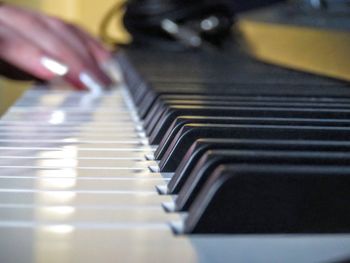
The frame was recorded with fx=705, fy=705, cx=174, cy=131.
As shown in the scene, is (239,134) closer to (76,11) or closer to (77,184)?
(77,184)

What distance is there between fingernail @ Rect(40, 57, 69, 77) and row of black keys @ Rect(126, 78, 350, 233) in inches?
13.1

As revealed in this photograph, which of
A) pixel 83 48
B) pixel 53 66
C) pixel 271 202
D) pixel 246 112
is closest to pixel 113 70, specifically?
pixel 83 48

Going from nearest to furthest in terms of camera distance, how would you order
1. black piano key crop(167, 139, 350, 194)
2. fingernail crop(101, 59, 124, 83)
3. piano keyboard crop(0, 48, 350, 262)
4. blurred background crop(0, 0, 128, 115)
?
1. piano keyboard crop(0, 48, 350, 262)
2. black piano key crop(167, 139, 350, 194)
3. fingernail crop(101, 59, 124, 83)
4. blurred background crop(0, 0, 128, 115)

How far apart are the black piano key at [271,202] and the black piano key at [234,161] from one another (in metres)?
0.03

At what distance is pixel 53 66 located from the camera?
93 centimetres

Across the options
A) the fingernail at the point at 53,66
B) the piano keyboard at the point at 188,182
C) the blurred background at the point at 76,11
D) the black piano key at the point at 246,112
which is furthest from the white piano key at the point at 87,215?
the blurred background at the point at 76,11

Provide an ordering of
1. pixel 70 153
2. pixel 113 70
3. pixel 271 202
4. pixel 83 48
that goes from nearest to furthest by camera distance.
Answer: pixel 271 202, pixel 70 153, pixel 83 48, pixel 113 70

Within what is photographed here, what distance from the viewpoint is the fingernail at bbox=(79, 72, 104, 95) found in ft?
3.25

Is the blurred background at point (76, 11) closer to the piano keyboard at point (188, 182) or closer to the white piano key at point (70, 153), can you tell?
the piano keyboard at point (188, 182)

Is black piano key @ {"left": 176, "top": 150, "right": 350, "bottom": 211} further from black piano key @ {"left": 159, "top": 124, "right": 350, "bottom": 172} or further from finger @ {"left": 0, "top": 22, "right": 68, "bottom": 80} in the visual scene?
finger @ {"left": 0, "top": 22, "right": 68, "bottom": 80}

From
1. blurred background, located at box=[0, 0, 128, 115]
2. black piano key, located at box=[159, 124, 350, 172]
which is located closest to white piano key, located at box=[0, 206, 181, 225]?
black piano key, located at box=[159, 124, 350, 172]

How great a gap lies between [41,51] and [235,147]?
575mm

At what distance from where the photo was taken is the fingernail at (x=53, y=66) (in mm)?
929

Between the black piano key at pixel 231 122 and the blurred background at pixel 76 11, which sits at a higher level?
the black piano key at pixel 231 122
